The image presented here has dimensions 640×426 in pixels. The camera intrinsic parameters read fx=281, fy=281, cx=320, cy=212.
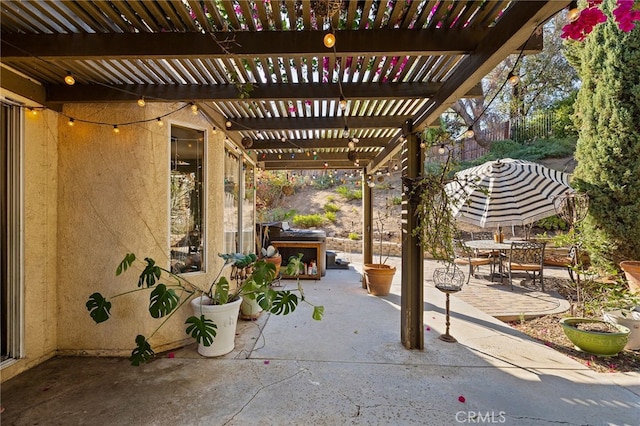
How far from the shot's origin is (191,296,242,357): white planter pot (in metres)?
2.85

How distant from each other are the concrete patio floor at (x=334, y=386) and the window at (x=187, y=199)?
999 mm

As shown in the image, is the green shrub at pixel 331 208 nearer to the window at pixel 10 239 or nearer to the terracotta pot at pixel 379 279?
the terracotta pot at pixel 379 279

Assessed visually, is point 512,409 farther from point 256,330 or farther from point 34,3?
point 34,3

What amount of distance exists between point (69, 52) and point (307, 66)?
5.61 feet

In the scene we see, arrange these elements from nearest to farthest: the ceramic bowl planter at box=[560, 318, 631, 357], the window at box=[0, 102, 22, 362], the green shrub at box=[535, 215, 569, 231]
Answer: the window at box=[0, 102, 22, 362], the ceramic bowl planter at box=[560, 318, 631, 357], the green shrub at box=[535, 215, 569, 231]

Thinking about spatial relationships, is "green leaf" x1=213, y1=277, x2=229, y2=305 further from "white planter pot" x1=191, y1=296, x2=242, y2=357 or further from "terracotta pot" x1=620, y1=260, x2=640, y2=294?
"terracotta pot" x1=620, y1=260, x2=640, y2=294

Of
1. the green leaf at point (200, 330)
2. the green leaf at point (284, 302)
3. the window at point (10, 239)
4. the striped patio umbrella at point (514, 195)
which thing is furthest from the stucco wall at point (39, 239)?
the striped patio umbrella at point (514, 195)

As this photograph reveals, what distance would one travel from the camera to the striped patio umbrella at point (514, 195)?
4.82 meters

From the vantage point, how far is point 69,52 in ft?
6.42

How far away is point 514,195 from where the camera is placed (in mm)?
5027

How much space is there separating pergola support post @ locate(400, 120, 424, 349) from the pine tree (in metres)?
3.78

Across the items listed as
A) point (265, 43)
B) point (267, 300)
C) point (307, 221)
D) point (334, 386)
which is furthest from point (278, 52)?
point (307, 221)

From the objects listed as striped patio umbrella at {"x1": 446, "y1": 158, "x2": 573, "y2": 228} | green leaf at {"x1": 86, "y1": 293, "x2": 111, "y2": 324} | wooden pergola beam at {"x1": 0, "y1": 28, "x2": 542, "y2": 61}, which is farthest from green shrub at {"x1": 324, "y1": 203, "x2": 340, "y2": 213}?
wooden pergola beam at {"x1": 0, "y1": 28, "x2": 542, "y2": 61}

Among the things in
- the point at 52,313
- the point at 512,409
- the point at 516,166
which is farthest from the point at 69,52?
the point at 516,166
